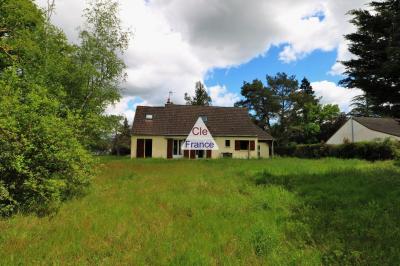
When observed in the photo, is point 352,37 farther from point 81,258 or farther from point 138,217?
point 81,258

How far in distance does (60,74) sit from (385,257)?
15.6 meters

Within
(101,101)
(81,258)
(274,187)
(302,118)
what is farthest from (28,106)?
(302,118)

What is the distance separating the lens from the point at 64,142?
7.82 m

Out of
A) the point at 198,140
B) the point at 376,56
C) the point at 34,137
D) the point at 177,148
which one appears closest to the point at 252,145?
the point at 177,148

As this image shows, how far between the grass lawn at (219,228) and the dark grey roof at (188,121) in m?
22.0

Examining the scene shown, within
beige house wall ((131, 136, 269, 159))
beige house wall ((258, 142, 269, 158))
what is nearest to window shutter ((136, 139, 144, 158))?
beige house wall ((131, 136, 269, 159))

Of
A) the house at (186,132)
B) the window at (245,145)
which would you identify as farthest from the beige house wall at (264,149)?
the window at (245,145)

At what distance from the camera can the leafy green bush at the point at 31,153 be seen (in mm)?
6773

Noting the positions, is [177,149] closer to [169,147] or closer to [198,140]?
[169,147]

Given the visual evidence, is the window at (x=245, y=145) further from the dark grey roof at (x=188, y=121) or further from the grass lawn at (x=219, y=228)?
the grass lawn at (x=219, y=228)

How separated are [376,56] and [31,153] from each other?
1073 centimetres

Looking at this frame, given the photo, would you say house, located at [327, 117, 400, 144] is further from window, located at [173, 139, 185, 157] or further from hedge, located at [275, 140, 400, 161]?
window, located at [173, 139, 185, 157]

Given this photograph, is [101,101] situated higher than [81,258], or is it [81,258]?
[101,101]

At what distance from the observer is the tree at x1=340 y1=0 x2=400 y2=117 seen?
976 centimetres
